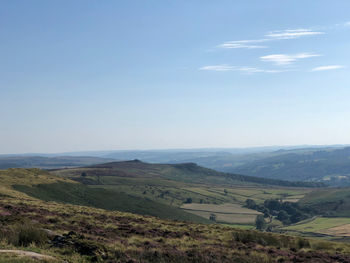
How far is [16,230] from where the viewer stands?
2442 cm

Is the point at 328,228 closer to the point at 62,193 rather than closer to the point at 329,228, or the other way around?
the point at 329,228

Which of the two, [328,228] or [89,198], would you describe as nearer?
[89,198]

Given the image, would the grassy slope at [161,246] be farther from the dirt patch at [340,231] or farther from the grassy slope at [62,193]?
the dirt patch at [340,231]

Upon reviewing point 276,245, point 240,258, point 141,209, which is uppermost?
point 240,258

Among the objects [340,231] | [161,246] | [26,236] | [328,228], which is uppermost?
[26,236]

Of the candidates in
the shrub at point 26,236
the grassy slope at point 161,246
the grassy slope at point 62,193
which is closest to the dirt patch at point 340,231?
the grassy slope at point 62,193

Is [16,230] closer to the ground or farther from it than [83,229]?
farther from it

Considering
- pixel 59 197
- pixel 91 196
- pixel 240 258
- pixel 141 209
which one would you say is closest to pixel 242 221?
pixel 141 209

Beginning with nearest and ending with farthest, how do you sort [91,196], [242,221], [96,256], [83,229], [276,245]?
[96,256] → [83,229] → [276,245] → [91,196] → [242,221]

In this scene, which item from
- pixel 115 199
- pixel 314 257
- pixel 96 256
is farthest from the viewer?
pixel 115 199

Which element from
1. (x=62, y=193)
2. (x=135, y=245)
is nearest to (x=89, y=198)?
→ (x=62, y=193)

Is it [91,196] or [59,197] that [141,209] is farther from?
[59,197]

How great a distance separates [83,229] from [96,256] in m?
12.7

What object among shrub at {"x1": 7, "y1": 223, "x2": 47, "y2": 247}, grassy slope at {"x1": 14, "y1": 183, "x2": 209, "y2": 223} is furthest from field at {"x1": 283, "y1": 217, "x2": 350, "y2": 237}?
shrub at {"x1": 7, "y1": 223, "x2": 47, "y2": 247}
